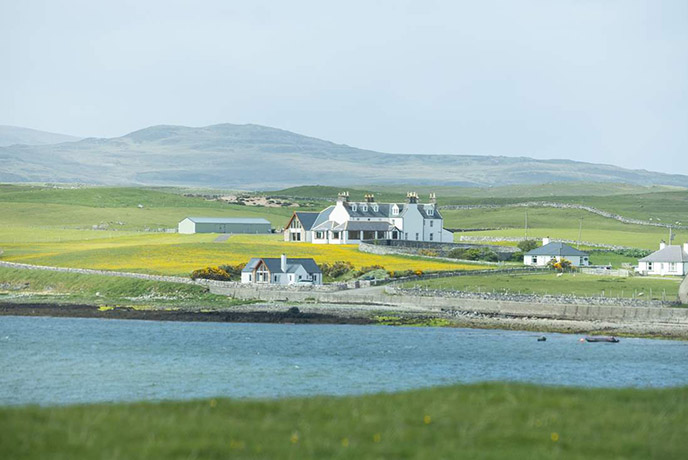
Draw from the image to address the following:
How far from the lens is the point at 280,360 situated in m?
42.9

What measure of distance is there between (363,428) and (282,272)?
58805 mm

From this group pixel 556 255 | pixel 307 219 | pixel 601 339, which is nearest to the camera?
pixel 601 339

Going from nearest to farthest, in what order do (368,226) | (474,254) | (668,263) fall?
(668,263), (474,254), (368,226)

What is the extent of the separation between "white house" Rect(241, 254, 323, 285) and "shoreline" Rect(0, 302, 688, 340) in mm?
7569

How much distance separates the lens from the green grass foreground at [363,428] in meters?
14.4

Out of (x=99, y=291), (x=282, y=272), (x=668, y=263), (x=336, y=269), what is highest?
(x=668, y=263)

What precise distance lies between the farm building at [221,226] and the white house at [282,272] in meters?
53.7

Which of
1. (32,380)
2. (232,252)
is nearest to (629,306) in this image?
(32,380)

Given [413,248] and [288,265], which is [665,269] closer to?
[288,265]

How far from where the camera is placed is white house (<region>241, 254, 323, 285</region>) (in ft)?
244

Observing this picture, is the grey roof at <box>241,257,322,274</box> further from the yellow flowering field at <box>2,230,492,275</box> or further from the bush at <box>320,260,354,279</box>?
the yellow flowering field at <box>2,230,492,275</box>

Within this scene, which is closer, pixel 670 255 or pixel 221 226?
pixel 670 255

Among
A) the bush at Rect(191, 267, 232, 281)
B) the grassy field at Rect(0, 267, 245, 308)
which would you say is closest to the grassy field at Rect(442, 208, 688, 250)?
the bush at Rect(191, 267, 232, 281)

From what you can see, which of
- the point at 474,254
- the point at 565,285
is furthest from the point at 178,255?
the point at 565,285
